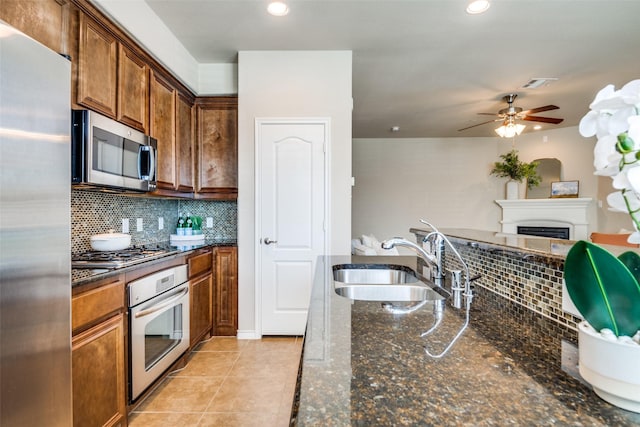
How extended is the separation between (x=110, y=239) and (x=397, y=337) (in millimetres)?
2055

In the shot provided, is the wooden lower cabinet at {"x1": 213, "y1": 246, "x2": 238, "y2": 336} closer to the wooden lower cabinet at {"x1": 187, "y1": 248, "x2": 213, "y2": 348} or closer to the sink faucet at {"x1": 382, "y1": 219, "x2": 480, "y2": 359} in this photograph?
the wooden lower cabinet at {"x1": 187, "y1": 248, "x2": 213, "y2": 348}

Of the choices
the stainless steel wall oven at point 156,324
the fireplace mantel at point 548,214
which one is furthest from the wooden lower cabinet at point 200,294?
the fireplace mantel at point 548,214

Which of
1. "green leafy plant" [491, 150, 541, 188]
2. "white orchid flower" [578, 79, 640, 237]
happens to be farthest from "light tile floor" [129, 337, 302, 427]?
"green leafy plant" [491, 150, 541, 188]

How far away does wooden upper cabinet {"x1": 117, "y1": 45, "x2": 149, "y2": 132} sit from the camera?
2166 millimetres

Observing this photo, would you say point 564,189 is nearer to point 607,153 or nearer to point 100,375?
point 607,153

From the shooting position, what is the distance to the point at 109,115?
2.04m

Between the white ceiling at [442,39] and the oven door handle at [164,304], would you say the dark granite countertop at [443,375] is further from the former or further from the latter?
the white ceiling at [442,39]

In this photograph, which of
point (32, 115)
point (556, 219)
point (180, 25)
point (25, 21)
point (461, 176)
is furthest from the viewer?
point (461, 176)

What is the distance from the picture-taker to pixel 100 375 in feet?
5.15

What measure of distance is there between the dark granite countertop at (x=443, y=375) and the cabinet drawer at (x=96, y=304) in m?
1.09

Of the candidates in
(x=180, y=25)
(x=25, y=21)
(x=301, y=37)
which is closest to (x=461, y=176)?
(x=301, y=37)

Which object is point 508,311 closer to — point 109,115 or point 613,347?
point 613,347

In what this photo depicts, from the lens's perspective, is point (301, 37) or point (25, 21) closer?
point (25, 21)

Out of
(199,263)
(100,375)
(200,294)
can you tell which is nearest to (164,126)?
(199,263)
